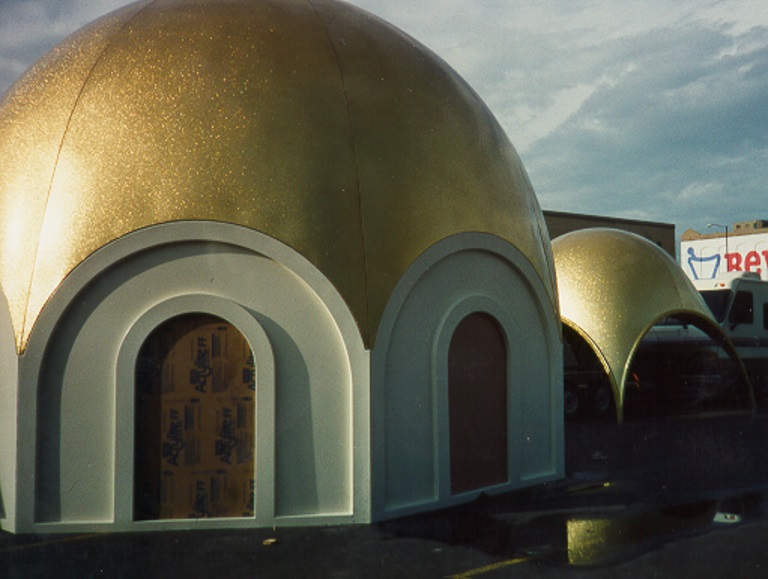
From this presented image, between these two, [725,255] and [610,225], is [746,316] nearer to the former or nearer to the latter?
[725,255]

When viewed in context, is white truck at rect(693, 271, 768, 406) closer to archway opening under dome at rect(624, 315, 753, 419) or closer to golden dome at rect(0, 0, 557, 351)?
archway opening under dome at rect(624, 315, 753, 419)

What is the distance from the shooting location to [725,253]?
120ft

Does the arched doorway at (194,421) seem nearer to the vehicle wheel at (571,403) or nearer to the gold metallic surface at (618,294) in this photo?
the gold metallic surface at (618,294)

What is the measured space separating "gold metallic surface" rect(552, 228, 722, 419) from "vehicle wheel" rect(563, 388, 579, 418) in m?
1.38

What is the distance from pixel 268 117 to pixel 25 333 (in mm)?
3455

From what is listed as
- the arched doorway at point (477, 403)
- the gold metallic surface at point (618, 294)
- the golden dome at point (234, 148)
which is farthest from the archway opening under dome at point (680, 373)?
the golden dome at point (234, 148)

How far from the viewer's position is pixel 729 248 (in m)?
36.3

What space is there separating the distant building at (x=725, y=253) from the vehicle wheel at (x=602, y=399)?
18.1 meters

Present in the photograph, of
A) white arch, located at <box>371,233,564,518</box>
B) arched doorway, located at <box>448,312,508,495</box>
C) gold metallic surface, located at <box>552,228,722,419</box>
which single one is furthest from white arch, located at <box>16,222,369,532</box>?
gold metallic surface, located at <box>552,228,722,419</box>

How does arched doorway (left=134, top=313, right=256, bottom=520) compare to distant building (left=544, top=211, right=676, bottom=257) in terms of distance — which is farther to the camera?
distant building (left=544, top=211, right=676, bottom=257)

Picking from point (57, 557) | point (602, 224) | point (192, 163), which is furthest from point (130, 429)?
point (602, 224)

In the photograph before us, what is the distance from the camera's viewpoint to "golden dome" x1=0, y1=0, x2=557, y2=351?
8.80 m

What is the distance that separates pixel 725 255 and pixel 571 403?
70.8ft

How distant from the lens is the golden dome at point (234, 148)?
8797 millimetres
